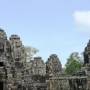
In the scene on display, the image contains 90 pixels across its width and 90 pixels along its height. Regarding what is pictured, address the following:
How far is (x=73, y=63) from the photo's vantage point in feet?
158

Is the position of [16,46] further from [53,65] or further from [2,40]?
[2,40]

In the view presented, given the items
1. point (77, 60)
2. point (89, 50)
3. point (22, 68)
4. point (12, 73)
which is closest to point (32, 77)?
point (22, 68)

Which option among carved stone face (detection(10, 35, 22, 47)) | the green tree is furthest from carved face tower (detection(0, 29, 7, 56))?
the green tree

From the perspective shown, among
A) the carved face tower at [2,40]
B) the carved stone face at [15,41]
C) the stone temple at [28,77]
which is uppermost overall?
the carved stone face at [15,41]

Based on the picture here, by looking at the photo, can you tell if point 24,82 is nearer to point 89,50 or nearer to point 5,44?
point 5,44

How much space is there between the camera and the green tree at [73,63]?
151 ft

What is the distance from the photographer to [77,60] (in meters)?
50.4

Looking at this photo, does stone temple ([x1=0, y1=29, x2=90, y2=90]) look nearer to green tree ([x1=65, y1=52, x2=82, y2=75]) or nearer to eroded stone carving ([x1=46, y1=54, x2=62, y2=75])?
eroded stone carving ([x1=46, y1=54, x2=62, y2=75])

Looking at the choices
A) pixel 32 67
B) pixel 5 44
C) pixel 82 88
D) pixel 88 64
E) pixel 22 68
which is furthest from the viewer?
pixel 32 67

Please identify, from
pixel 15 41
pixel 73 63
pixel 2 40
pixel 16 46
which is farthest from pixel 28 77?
pixel 73 63

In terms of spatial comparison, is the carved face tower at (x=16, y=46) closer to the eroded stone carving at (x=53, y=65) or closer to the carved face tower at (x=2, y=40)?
the eroded stone carving at (x=53, y=65)

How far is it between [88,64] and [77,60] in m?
23.3

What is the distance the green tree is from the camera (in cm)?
4603

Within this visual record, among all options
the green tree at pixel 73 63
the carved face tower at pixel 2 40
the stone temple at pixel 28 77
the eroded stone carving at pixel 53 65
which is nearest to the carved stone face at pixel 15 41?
the stone temple at pixel 28 77
